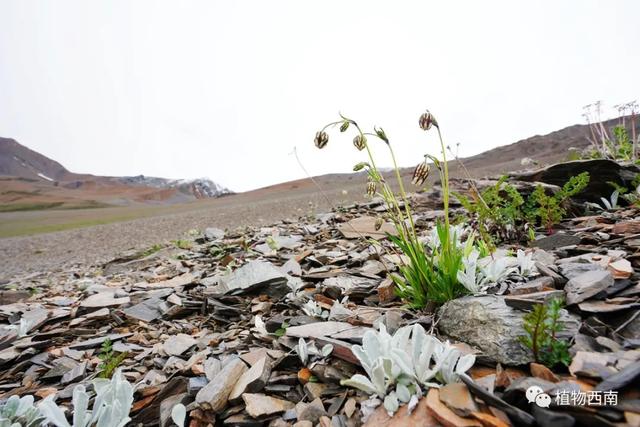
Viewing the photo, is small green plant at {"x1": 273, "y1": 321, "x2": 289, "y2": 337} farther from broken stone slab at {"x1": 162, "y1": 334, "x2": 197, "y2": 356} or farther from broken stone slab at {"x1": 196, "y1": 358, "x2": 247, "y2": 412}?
broken stone slab at {"x1": 162, "y1": 334, "x2": 197, "y2": 356}

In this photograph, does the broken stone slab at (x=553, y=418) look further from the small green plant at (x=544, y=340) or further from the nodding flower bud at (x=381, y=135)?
the nodding flower bud at (x=381, y=135)

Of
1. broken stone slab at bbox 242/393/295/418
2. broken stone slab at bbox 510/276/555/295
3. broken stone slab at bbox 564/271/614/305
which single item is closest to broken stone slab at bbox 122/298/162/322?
broken stone slab at bbox 242/393/295/418

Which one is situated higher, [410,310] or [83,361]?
[410,310]

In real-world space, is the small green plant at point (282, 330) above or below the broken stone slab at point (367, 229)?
below

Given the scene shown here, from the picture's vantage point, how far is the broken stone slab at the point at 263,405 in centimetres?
154

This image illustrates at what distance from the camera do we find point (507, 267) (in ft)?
7.29

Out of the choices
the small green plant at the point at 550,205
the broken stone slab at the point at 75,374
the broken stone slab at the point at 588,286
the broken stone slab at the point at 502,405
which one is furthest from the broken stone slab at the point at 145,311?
the small green plant at the point at 550,205

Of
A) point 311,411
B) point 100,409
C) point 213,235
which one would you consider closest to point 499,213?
point 311,411

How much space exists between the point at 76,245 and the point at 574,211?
1356cm

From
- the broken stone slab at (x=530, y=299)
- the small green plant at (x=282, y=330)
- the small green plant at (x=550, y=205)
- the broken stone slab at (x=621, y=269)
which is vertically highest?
the small green plant at (x=550, y=205)

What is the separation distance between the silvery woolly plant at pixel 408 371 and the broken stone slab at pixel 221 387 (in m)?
0.64

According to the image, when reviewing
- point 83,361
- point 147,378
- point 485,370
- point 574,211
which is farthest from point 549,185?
point 83,361

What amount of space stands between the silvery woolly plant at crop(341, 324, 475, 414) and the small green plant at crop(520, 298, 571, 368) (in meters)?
0.24

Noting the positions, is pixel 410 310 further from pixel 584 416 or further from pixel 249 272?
pixel 249 272
